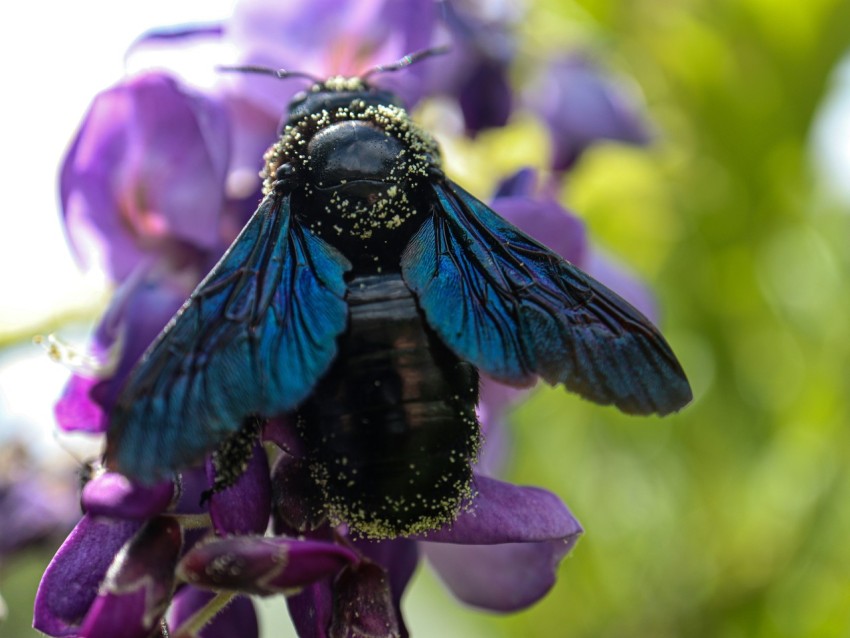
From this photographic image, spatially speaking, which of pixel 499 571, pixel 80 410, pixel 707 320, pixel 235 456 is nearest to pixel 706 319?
pixel 707 320

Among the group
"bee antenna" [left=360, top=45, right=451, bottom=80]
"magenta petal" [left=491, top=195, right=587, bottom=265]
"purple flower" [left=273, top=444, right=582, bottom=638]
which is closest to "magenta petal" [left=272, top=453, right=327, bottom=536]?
"purple flower" [left=273, top=444, right=582, bottom=638]

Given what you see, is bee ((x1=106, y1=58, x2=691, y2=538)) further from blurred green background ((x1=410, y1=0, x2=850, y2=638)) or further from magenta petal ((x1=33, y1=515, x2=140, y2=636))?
blurred green background ((x1=410, y1=0, x2=850, y2=638))

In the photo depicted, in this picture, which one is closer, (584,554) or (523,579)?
(523,579)

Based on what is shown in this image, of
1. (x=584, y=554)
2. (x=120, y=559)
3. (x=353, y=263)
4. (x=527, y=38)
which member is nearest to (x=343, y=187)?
(x=353, y=263)

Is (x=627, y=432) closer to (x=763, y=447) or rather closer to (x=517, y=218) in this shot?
(x=763, y=447)

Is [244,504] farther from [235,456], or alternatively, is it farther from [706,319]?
[706,319]

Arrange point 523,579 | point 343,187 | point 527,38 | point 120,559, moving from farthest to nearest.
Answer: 1. point 527,38
2. point 523,579
3. point 343,187
4. point 120,559

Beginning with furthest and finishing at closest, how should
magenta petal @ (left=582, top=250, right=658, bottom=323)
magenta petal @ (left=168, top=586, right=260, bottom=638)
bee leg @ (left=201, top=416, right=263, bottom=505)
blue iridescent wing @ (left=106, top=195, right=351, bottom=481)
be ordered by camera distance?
magenta petal @ (left=582, top=250, right=658, bottom=323)
magenta petal @ (left=168, top=586, right=260, bottom=638)
bee leg @ (left=201, top=416, right=263, bottom=505)
blue iridescent wing @ (left=106, top=195, right=351, bottom=481)

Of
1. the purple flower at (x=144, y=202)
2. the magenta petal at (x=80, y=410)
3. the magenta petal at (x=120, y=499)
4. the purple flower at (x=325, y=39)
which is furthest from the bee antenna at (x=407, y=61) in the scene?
the magenta petal at (x=120, y=499)
